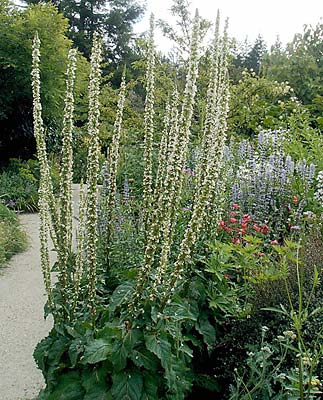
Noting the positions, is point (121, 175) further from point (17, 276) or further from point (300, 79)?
point (300, 79)

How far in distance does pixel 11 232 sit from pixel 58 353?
189 inches

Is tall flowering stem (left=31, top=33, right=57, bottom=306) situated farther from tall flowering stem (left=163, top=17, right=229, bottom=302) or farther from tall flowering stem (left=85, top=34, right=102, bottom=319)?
Result: tall flowering stem (left=163, top=17, right=229, bottom=302)

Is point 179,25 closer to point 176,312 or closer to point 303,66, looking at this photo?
point 303,66

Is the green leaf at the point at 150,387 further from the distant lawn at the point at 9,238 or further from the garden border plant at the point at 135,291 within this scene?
the distant lawn at the point at 9,238

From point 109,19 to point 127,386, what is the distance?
2594cm

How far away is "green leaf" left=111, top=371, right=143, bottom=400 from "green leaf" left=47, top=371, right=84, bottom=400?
24 centimetres

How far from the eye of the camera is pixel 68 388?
2236mm

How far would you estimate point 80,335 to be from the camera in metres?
2.32

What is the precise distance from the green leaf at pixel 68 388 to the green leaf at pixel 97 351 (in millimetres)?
175

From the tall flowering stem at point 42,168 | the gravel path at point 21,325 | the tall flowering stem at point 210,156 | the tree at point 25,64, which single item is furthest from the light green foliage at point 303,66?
the tall flowering stem at point 42,168

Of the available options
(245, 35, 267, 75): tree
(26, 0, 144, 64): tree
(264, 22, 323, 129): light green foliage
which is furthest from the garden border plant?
(245, 35, 267, 75): tree

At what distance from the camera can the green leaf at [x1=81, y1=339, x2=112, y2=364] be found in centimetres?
206

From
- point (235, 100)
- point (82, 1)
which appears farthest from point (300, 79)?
point (82, 1)

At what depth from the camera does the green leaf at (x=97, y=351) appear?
6.76 ft
